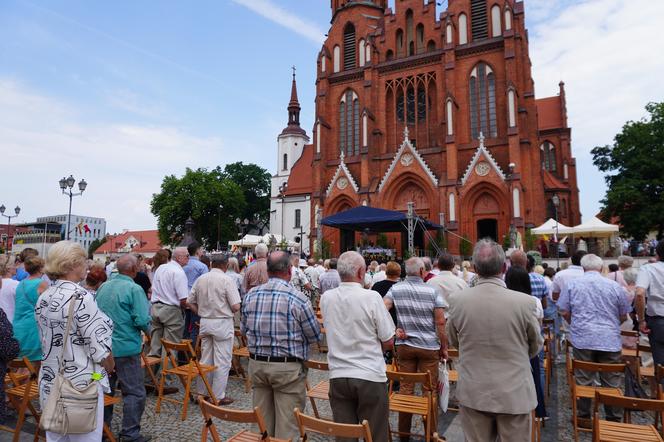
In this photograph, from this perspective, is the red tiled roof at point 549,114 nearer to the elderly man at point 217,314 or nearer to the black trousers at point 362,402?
the elderly man at point 217,314

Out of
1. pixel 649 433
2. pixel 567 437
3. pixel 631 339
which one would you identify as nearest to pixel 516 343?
pixel 649 433

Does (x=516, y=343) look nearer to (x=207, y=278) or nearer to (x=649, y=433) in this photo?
(x=649, y=433)

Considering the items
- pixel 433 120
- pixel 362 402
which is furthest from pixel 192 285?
pixel 433 120

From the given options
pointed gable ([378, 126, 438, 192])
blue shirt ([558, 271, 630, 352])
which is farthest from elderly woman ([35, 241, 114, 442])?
pointed gable ([378, 126, 438, 192])

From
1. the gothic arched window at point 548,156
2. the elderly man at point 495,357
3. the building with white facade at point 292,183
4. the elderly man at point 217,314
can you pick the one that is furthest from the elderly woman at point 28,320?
the gothic arched window at point 548,156

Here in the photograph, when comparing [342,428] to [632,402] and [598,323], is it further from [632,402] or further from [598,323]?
[598,323]

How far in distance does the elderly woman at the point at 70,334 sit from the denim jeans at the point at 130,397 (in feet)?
4.09

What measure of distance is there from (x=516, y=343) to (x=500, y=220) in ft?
82.3

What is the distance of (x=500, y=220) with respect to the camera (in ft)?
85.5

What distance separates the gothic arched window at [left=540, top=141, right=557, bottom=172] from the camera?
37938 millimetres

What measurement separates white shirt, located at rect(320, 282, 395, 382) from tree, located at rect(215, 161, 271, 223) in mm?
54968

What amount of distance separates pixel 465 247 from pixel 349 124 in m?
13.1

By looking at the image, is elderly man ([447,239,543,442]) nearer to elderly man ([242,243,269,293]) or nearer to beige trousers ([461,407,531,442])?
beige trousers ([461,407,531,442])

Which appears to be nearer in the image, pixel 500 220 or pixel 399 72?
pixel 500 220
